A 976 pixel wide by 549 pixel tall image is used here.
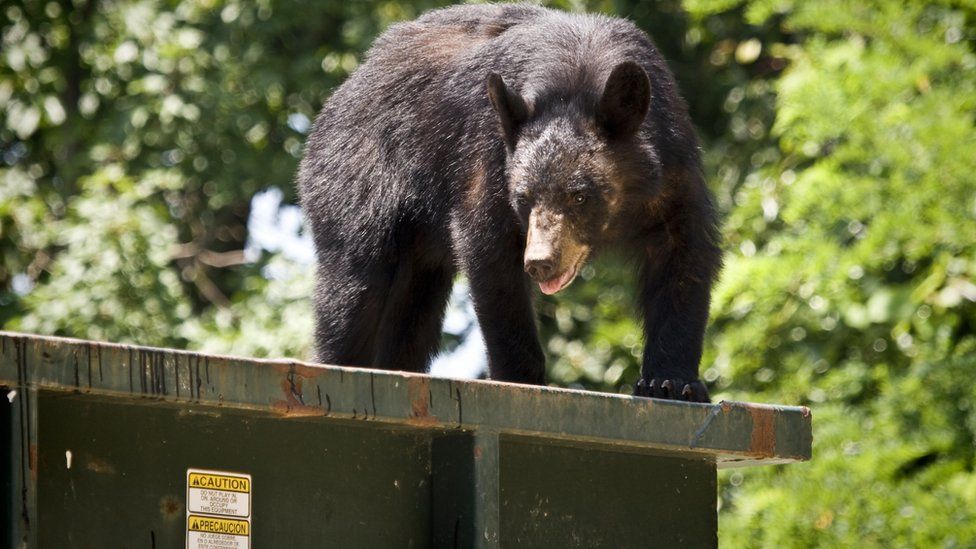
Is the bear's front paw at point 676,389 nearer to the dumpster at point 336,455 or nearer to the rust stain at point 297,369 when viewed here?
the dumpster at point 336,455

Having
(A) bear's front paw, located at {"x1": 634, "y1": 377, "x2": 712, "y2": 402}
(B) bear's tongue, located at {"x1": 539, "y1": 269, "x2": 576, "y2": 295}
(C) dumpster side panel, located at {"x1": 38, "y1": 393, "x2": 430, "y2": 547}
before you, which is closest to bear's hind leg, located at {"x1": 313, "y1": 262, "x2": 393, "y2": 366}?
(B) bear's tongue, located at {"x1": 539, "y1": 269, "x2": 576, "y2": 295}

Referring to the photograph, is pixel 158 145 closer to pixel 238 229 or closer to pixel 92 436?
pixel 238 229

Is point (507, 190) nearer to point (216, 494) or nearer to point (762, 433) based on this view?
point (762, 433)

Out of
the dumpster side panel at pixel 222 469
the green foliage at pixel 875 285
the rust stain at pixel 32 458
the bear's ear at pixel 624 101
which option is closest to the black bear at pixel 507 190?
the bear's ear at pixel 624 101

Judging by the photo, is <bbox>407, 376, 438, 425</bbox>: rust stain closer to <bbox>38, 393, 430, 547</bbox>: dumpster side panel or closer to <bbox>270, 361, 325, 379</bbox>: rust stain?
<bbox>38, 393, 430, 547</bbox>: dumpster side panel

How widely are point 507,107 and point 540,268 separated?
2.06 ft

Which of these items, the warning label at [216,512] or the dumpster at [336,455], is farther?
the warning label at [216,512]

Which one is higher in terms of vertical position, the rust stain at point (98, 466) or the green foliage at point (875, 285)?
the green foliage at point (875, 285)

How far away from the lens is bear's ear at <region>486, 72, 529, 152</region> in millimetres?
5496

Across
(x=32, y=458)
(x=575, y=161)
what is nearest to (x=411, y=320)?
(x=575, y=161)

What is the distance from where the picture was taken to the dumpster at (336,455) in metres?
2.91

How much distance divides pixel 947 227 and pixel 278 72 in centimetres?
550

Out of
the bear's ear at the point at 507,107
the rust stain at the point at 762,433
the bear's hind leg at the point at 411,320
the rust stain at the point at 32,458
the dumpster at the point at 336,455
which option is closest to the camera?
the rust stain at the point at 32,458

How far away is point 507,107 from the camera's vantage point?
557 cm
